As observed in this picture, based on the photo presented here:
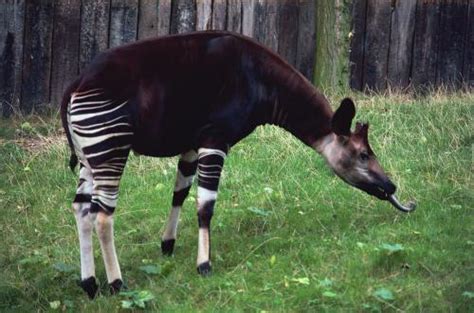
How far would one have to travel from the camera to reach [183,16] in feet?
29.8

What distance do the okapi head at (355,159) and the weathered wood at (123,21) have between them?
12.5 feet

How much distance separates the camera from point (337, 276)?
5.16 m

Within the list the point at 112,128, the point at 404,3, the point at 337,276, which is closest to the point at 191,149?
the point at 112,128

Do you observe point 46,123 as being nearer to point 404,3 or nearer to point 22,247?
point 22,247

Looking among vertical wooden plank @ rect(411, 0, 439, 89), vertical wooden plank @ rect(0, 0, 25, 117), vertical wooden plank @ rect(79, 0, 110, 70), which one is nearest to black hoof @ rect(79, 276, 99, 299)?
vertical wooden plank @ rect(0, 0, 25, 117)

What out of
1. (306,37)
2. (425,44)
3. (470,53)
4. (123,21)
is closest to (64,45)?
(123,21)

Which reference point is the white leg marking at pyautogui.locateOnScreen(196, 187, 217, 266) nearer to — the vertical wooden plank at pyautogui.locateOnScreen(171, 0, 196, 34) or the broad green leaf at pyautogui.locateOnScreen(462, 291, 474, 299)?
the broad green leaf at pyautogui.locateOnScreen(462, 291, 474, 299)

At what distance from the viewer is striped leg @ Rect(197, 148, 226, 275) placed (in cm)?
542

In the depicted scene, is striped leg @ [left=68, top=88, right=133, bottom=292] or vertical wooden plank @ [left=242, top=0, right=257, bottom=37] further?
vertical wooden plank @ [left=242, top=0, right=257, bottom=37]

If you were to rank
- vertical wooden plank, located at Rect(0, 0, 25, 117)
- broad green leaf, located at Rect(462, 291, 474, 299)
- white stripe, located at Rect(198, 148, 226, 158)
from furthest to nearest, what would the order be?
vertical wooden plank, located at Rect(0, 0, 25, 117) → white stripe, located at Rect(198, 148, 226, 158) → broad green leaf, located at Rect(462, 291, 474, 299)

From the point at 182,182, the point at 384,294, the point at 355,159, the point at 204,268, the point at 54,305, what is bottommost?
the point at 54,305

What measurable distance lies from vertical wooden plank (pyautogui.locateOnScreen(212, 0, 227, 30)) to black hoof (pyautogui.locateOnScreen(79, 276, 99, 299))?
4404 millimetres

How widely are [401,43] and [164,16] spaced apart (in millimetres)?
2351

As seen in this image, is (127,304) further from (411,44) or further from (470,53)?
(470,53)
